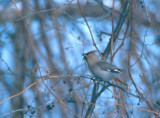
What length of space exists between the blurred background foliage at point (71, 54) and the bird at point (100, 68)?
7 centimetres

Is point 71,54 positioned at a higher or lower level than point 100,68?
higher

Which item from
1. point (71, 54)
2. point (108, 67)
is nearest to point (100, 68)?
point (108, 67)

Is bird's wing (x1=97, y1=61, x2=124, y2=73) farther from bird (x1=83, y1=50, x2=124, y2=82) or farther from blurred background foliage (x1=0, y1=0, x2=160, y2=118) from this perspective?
blurred background foliage (x1=0, y1=0, x2=160, y2=118)

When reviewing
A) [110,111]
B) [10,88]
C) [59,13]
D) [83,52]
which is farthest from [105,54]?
[10,88]

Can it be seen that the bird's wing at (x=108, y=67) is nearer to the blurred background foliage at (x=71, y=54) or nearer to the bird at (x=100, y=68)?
the bird at (x=100, y=68)

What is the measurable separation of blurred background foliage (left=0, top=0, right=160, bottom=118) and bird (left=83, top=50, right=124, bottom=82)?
7 cm

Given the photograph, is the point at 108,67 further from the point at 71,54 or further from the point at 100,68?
the point at 71,54

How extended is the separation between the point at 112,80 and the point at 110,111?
25 cm

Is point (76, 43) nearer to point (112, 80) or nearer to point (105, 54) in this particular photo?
point (105, 54)

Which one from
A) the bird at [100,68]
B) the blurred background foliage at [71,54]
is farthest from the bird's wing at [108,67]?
the blurred background foliage at [71,54]

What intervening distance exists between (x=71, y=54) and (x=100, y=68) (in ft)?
0.95

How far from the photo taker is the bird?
1.52 m

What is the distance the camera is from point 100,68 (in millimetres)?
1541

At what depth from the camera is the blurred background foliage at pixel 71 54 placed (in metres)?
1.50
